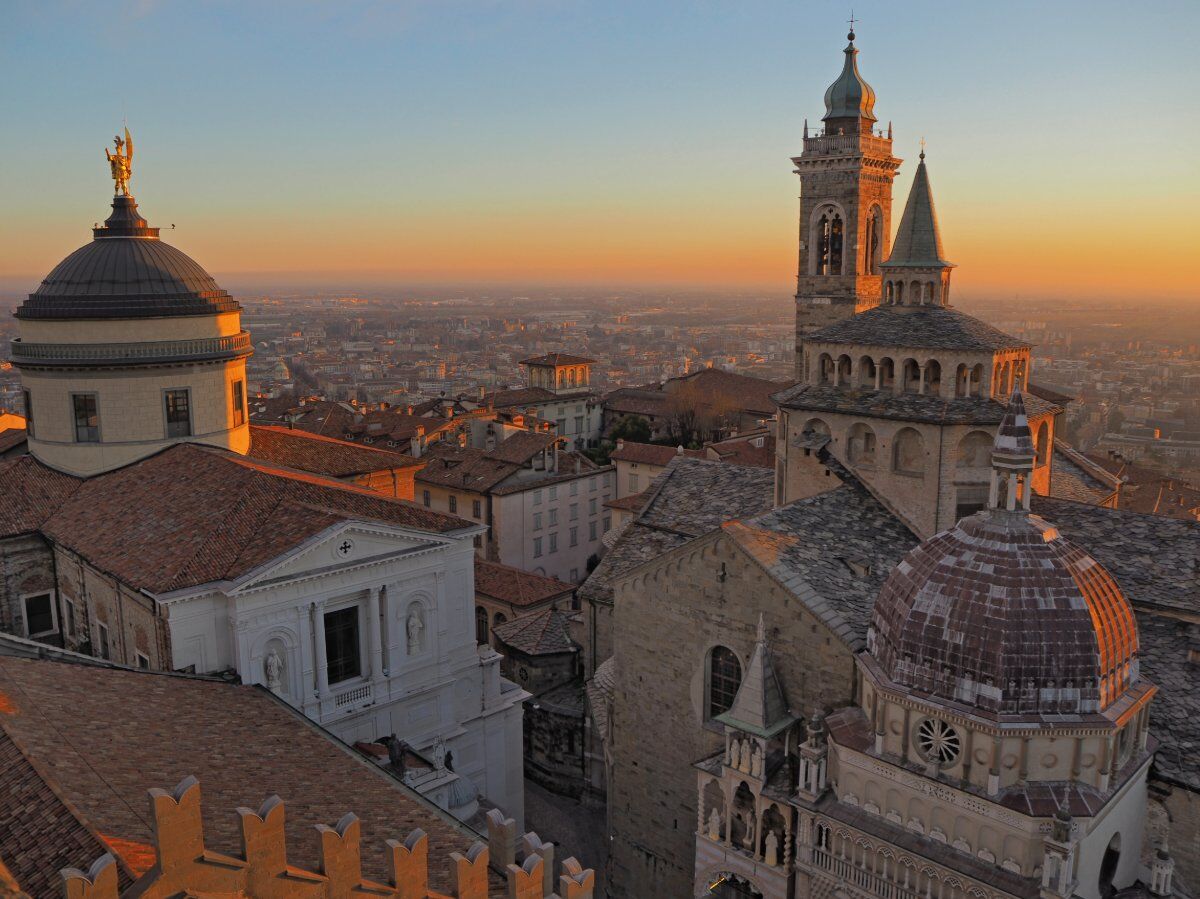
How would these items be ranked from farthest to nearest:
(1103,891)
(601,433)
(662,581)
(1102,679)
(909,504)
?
(601,433), (909,504), (662,581), (1103,891), (1102,679)

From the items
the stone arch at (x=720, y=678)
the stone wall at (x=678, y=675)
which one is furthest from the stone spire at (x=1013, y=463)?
the stone arch at (x=720, y=678)

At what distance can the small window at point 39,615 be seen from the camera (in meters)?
27.2

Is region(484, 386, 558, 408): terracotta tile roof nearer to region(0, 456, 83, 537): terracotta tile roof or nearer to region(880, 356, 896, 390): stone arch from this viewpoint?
region(0, 456, 83, 537): terracotta tile roof

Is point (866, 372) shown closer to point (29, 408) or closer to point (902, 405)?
point (902, 405)

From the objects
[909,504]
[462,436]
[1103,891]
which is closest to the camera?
[1103,891]

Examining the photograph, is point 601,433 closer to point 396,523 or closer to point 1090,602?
point 396,523

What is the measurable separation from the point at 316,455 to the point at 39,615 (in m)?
11.5

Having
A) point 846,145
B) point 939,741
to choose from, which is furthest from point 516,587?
point 939,741

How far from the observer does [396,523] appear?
2484 cm

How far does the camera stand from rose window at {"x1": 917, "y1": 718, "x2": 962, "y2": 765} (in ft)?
56.3

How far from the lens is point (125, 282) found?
98.4ft

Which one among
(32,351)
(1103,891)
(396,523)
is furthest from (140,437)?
(1103,891)

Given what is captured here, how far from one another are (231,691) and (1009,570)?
16.3m

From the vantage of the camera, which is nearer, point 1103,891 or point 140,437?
point 1103,891
